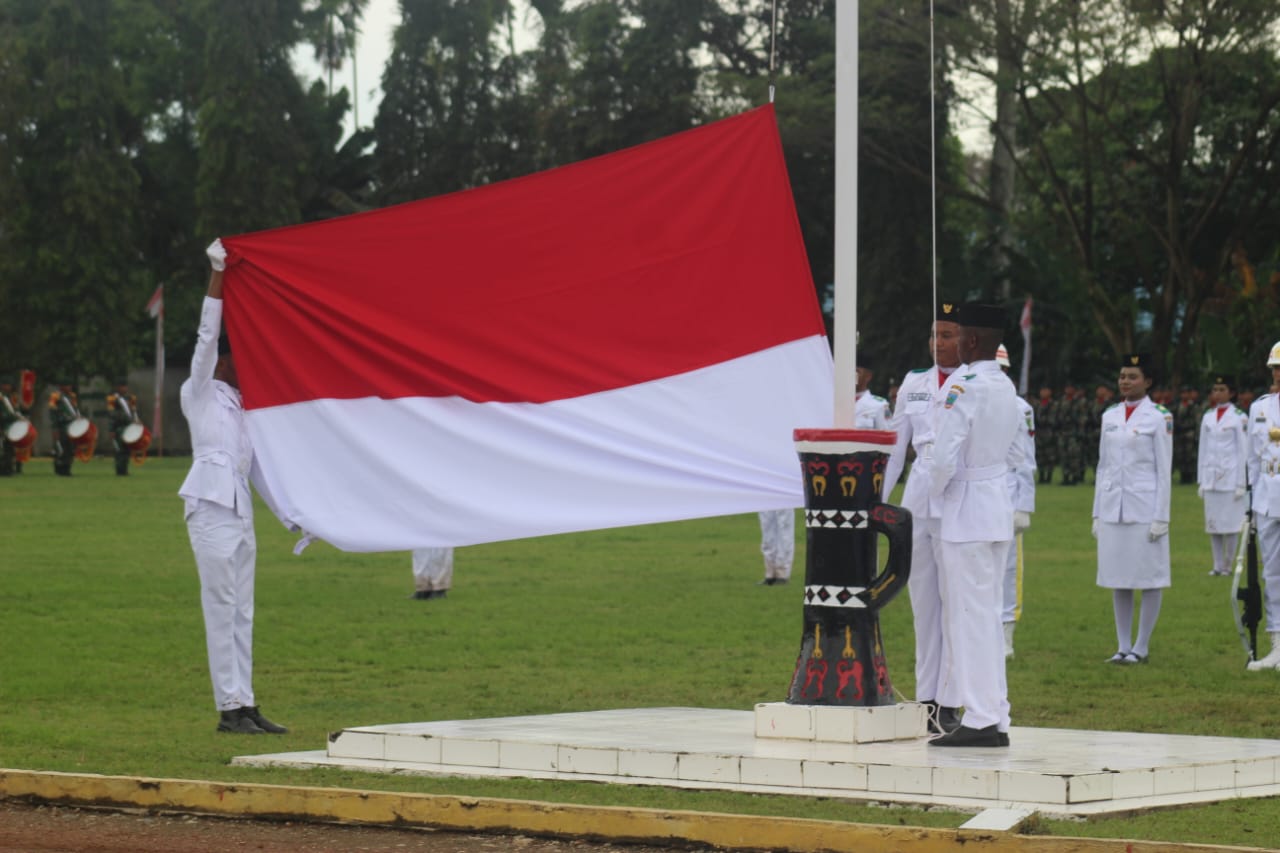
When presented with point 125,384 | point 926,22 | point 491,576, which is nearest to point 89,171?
point 125,384

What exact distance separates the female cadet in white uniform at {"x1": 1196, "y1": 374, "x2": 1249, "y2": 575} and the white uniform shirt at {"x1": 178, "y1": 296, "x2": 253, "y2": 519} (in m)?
13.4

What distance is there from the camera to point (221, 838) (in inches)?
300

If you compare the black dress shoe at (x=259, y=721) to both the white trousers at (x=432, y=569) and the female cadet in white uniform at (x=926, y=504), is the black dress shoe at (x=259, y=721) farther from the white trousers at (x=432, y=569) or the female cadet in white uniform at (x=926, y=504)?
the white trousers at (x=432, y=569)

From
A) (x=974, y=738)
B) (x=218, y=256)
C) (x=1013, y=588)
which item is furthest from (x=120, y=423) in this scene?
(x=974, y=738)

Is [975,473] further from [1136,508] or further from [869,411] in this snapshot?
[869,411]

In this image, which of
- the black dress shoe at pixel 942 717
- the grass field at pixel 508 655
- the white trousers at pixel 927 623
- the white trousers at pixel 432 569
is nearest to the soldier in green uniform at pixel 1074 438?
the grass field at pixel 508 655

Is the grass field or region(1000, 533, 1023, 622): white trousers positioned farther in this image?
region(1000, 533, 1023, 622): white trousers

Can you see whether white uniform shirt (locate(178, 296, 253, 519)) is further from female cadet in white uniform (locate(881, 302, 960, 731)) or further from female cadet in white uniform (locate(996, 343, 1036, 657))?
female cadet in white uniform (locate(996, 343, 1036, 657))

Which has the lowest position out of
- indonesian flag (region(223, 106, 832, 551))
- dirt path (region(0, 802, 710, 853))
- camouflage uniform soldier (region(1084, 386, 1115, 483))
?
dirt path (region(0, 802, 710, 853))

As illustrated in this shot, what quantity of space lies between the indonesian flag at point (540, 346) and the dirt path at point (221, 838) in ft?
6.97

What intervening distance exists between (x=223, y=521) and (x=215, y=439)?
427 millimetres

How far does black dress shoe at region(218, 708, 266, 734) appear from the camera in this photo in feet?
34.5

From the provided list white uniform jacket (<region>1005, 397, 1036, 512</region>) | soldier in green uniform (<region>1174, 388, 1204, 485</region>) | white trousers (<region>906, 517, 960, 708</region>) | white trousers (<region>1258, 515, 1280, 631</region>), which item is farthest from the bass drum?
white trousers (<region>906, 517, 960, 708</region>)

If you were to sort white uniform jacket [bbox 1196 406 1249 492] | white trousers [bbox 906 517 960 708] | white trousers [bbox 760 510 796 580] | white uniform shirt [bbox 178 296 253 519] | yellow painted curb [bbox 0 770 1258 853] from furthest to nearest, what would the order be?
white uniform jacket [bbox 1196 406 1249 492] → white trousers [bbox 760 510 796 580] → white uniform shirt [bbox 178 296 253 519] → white trousers [bbox 906 517 960 708] → yellow painted curb [bbox 0 770 1258 853]
